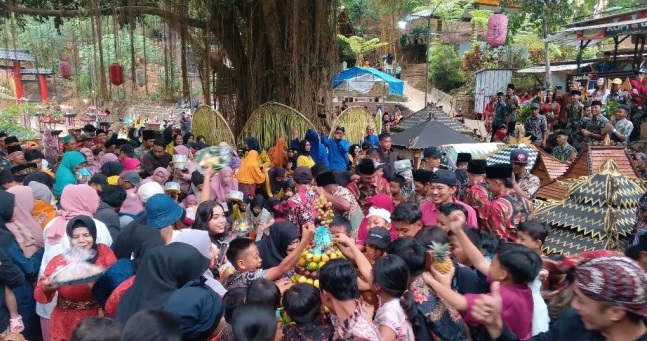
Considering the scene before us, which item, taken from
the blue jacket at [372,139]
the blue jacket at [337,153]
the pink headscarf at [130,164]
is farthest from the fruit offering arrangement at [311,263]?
the blue jacket at [372,139]

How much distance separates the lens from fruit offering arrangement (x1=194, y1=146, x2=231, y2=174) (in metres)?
4.34

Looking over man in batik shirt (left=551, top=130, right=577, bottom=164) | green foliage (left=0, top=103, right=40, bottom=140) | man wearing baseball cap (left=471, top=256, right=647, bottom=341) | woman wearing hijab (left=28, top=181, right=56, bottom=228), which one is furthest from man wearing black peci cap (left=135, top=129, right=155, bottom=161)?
green foliage (left=0, top=103, right=40, bottom=140)

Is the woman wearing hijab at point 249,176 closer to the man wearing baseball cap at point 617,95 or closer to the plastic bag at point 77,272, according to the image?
the plastic bag at point 77,272

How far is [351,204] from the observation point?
4.15 meters

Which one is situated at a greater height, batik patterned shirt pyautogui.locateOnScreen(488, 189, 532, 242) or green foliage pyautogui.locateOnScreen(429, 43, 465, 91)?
green foliage pyautogui.locateOnScreen(429, 43, 465, 91)

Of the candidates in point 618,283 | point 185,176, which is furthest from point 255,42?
point 618,283

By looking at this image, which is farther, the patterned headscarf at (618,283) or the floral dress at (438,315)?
the floral dress at (438,315)

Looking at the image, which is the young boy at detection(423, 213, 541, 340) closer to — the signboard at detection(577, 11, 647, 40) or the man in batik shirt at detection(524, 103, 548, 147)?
the man in batik shirt at detection(524, 103, 548, 147)

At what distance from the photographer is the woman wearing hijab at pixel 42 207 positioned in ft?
12.3

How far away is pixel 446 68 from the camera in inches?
921

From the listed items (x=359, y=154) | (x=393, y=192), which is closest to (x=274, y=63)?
(x=359, y=154)

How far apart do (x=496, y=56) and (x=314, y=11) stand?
48.5 feet

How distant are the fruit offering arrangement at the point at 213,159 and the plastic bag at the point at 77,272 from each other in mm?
1673

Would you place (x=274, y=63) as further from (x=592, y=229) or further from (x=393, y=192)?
(x=592, y=229)
